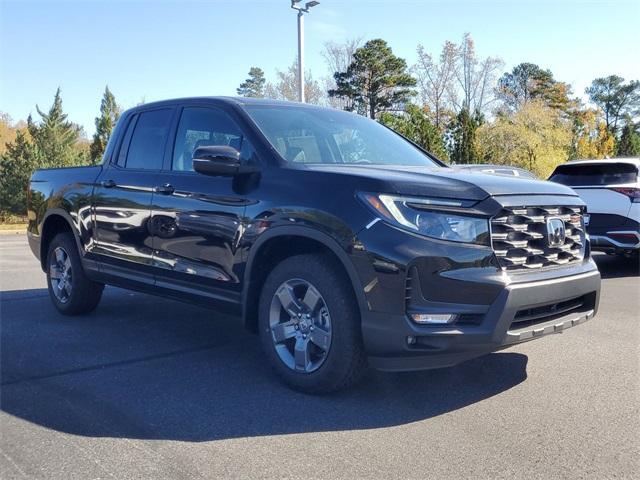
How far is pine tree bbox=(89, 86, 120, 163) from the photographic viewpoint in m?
29.5

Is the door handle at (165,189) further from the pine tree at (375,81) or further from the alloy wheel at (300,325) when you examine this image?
the pine tree at (375,81)

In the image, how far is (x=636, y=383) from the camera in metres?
4.18

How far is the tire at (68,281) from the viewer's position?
20.0 feet

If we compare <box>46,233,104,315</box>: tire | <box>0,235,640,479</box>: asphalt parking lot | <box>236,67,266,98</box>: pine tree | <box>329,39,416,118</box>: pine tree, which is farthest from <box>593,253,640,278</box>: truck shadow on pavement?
<box>236,67,266,98</box>: pine tree

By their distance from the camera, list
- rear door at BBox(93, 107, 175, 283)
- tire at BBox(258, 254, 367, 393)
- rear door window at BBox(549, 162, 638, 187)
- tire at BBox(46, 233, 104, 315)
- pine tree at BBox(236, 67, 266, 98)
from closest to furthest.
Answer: tire at BBox(258, 254, 367, 393) < rear door at BBox(93, 107, 175, 283) < tire at BBox(46, 233, 104, 315) < rear door window at BBox(549, 162, 638, 187) < pine tree at BBox(236, 67, 266, 98)

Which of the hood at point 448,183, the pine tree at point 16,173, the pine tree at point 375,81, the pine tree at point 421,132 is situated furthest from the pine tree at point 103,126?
the hood at point 448,183

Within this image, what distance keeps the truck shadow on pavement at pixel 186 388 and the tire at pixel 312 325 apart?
170 millimetres

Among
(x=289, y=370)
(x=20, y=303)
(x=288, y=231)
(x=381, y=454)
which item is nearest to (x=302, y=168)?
(x=288, y=231)

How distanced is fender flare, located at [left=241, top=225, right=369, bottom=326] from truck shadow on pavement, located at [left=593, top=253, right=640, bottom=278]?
6.59 metres

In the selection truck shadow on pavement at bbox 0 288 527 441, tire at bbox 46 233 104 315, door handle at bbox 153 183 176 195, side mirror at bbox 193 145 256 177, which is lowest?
truck shadow on pavement at bbox 0 288 527 441

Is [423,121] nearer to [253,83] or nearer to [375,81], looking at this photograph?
[375,81]

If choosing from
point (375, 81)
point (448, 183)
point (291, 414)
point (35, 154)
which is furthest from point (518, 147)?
point (291, 414)

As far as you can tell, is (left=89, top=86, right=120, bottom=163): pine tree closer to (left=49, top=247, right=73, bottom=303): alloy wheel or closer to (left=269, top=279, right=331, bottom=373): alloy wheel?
(left=49, top=247, right=73, bottom=303): alloy wheel

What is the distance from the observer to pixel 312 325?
3916mm
